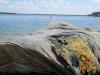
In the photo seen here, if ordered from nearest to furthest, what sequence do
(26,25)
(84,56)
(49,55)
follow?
1. (49,55)
2. (84,56)
3. (26,25)

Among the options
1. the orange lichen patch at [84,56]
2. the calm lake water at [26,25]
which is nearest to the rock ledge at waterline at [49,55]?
the orange lichen patch at [84,56]

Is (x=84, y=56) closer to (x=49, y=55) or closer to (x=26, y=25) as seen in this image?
(x=49, y=55)

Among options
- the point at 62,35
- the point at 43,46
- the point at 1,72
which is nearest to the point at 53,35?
the point at 62,35

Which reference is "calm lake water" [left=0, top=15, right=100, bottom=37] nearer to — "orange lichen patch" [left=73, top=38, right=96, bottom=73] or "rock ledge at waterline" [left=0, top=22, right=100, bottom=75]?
"orange lichen patch" [left=73, top=38, right=96, bottom=73]

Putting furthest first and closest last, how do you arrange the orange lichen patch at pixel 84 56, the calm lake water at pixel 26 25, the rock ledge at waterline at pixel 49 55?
the calm lake water at pixel 26 25, the orange lichen patch at pixel 84 56, the rock ledge at waterline at pixel 49 55

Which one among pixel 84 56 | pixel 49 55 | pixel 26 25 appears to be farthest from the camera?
pixel 26 25

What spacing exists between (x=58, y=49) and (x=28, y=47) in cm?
66

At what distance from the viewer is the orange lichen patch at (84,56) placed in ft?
23.2

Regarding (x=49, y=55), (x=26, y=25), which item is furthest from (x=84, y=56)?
(x=26, y=25)

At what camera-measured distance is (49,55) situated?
658 centimetres

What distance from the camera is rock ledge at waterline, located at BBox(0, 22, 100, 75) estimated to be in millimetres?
6535

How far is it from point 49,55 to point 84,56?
919 mm

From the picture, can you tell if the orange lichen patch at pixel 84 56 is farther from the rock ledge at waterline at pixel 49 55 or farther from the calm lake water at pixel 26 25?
the calm lake water at pixel 26 25

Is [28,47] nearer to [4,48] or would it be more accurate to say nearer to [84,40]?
[4,48]
